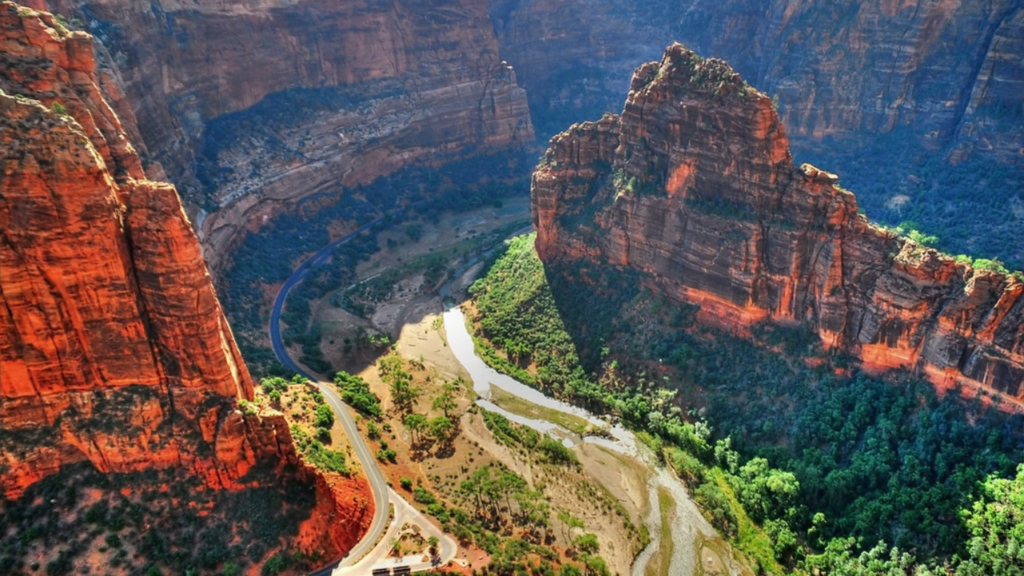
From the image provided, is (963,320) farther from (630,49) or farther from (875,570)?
(630,49)

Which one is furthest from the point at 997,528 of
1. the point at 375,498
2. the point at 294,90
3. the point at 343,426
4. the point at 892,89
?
the point at 294,90

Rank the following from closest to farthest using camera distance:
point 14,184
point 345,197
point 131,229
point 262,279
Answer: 1. point 14,184
2. point 131,229
3. point 262,279
4. point 345,197

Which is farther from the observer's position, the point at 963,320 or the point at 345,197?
the point at 345,197

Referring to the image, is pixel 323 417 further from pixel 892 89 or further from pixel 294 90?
pixel 892 89

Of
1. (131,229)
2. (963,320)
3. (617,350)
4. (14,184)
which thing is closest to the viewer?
(14,184)

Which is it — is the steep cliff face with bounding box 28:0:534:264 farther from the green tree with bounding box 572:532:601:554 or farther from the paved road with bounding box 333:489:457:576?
the green tree with bounding box 572:532:601:554

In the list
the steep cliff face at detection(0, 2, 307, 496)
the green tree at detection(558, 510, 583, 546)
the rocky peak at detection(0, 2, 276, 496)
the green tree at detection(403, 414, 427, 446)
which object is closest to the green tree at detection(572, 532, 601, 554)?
the green tree at detection(558, 510, 583, 546)

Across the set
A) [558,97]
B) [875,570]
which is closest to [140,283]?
[875,570]
